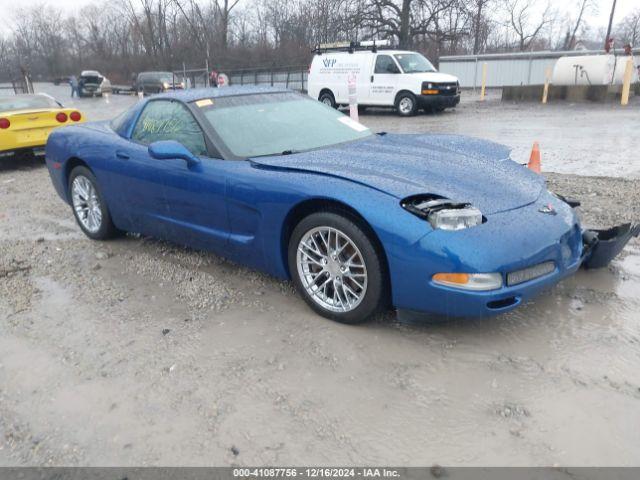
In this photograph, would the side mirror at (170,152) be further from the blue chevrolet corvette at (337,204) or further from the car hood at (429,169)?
the car hood at (429,169)

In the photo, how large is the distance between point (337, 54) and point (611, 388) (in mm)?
16232

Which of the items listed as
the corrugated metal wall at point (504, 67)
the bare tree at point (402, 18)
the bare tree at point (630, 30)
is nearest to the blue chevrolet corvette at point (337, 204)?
the corrugated metal wall at point (504, 67)

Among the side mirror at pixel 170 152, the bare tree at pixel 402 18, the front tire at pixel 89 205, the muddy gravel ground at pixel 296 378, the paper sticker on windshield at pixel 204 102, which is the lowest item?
the muddy gravel ground at pixel 296 378

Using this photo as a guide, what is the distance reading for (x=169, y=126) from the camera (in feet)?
13.8

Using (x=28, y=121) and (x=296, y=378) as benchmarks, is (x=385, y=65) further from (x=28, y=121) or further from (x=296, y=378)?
(x=296, y=378)

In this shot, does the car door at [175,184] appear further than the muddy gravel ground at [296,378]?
Yes

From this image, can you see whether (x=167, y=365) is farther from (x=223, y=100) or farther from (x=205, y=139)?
(x=223, y=100)

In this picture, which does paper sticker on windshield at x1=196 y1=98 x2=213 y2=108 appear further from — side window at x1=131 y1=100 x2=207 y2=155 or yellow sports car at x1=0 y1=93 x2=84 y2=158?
yellow sports car at x1=0 y1=93 x2=84 y2=158

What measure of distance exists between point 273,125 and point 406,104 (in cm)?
1304

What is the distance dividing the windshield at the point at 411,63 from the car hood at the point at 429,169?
12944 millimetres

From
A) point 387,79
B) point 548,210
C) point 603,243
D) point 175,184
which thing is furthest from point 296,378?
point 387,79

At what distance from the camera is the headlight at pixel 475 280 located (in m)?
2.71

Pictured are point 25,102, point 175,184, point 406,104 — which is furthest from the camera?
point 406,104

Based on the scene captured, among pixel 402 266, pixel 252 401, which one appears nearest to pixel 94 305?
pixel 252 401
